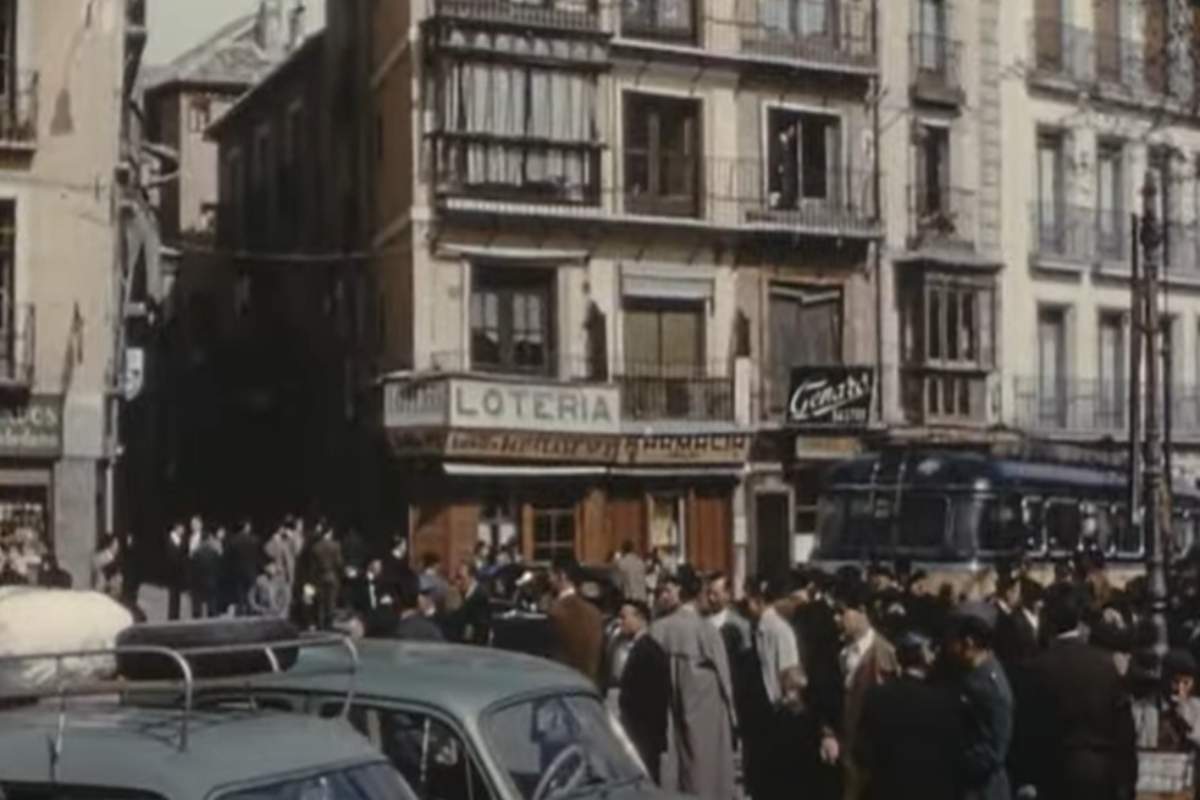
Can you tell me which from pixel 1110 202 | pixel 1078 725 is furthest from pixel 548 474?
pixel 1078 725

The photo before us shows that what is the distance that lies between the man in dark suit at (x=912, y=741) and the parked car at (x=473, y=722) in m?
1.51

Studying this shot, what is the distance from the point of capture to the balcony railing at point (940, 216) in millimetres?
48438

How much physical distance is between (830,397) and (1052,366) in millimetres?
7918

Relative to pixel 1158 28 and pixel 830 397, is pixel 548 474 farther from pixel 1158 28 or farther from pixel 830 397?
pixel 1158 28

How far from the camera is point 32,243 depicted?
3797cm

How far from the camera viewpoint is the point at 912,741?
40.7 ft

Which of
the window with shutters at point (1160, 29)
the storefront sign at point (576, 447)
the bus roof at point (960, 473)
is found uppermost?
the window with shutters at point (1160, 29)

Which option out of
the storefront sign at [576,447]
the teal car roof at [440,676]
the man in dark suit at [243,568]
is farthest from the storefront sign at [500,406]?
the teal car roof at [440,676]

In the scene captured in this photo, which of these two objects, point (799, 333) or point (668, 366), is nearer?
point (668, 366)

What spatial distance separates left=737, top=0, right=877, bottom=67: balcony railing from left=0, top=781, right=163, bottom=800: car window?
38.1 meters

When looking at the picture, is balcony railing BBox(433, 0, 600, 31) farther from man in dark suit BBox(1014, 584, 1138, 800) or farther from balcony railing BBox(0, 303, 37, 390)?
man in dark suit BBox(1014, 584, 1138, 800)

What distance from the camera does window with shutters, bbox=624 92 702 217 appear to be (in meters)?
44.0

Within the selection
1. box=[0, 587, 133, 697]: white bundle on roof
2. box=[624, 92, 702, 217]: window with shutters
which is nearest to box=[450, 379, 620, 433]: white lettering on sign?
box=[624, 92, 702, 217]: window with shutters

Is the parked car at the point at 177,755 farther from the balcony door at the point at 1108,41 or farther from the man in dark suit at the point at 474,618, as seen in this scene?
the balcony door at the point at 1108,41
